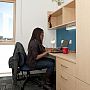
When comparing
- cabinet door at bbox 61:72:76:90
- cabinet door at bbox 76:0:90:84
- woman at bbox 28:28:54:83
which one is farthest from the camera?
Result: woman at bbox 28:28:54:83

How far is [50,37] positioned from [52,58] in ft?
4.00

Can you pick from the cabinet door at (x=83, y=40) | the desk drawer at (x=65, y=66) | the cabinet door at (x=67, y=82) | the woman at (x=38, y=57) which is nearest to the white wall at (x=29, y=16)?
the woman at (x=38, y=57)

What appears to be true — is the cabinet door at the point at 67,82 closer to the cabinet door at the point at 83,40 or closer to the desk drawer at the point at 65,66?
the desk drawer at the point at 65,66

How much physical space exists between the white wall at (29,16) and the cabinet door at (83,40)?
96.1 inches

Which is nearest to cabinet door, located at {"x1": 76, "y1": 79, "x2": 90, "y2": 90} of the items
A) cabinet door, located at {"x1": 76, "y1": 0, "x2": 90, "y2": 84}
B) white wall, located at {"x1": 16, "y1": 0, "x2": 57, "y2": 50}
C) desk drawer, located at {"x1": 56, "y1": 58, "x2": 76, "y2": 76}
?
cabinet door, located at {"x1": 76, "y1": 0, "x2": 90, "y2": 84}

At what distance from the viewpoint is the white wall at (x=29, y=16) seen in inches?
170

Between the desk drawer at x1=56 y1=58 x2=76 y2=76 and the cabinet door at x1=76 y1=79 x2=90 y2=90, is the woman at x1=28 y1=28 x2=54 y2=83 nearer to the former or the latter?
the desk drawer at x1=56 y1=58 x2=76 y2=76

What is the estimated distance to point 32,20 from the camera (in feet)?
14.4

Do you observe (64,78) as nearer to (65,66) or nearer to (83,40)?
(65,66)

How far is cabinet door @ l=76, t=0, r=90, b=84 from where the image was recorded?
1.80m

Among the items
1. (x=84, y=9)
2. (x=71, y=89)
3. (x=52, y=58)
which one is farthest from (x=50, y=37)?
(x=84, y=9)

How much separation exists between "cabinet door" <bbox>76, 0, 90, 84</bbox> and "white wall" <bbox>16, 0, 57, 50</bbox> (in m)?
2.44

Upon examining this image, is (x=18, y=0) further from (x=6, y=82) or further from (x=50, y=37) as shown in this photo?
(x=6, y=82)

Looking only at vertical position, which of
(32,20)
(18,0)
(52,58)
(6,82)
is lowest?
(6,82)
